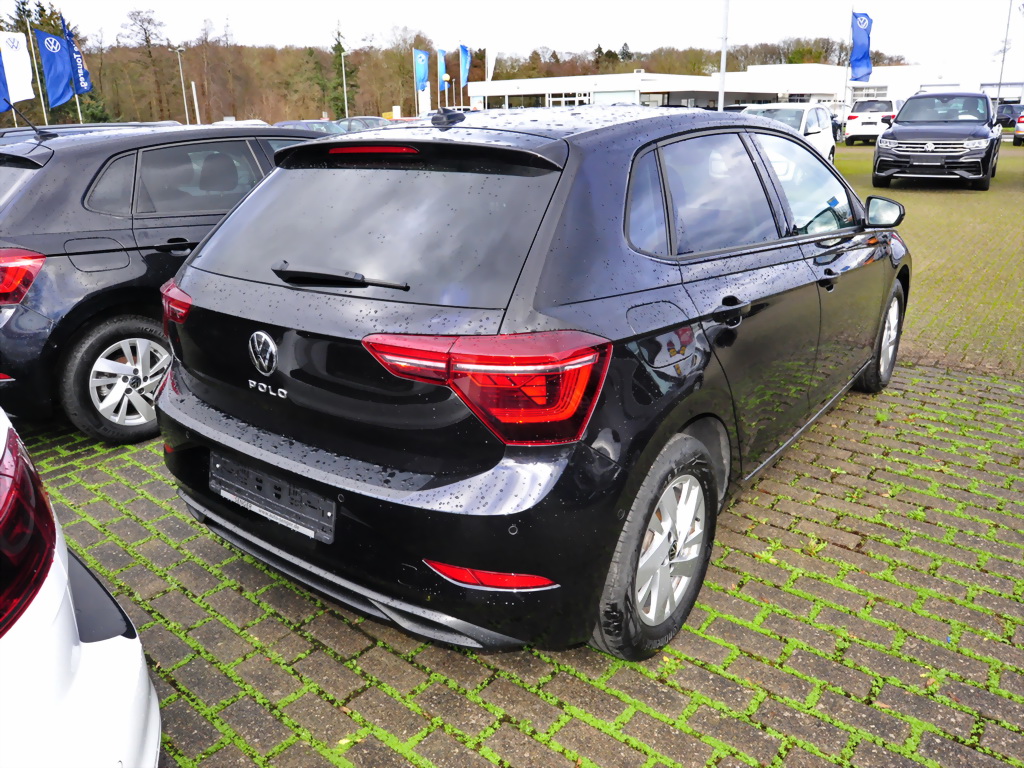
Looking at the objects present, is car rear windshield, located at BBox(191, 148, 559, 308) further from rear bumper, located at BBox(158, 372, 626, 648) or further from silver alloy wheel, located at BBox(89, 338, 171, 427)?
silver alloy wheel, located at BBox(89, 338, 171, 427)

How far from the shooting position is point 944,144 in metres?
16.6

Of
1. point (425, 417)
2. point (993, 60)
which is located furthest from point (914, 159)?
point (993, 60)

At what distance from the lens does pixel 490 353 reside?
6.89 feet

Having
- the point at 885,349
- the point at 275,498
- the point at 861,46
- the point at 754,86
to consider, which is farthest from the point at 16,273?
the point at 754,86

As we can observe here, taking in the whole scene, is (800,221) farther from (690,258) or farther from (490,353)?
(490,353)

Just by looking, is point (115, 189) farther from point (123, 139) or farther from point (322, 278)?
point (322, 278)

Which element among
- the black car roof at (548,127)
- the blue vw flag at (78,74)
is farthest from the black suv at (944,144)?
the blue vw flag at (78,74)

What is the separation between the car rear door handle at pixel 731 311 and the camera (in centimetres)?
280

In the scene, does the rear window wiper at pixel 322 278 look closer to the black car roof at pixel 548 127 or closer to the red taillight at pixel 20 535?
the black car roof at pixel 548 127

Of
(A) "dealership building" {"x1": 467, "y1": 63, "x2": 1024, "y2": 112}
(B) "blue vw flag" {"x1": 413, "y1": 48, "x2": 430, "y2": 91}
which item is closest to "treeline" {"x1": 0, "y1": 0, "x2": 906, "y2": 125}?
(A) "dealership building" {"x1": 467, "y1": 63, "x2": 1024, "y2": 112}

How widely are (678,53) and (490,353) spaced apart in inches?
4267

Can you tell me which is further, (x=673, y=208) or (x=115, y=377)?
(x=115, y=377)

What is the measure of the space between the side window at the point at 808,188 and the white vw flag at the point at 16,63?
20.7 m

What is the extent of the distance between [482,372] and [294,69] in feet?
340
